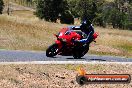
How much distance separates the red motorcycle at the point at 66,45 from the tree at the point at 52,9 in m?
67.0

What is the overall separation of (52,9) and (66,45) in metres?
69.1

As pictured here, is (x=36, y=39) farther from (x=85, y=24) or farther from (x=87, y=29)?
(x=85, y=24)

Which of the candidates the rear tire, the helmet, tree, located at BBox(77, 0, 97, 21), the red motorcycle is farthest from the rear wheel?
tree, located at BBox(77, 0, 97, 21)

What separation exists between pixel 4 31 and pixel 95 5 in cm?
7904

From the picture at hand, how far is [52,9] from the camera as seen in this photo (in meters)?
88.1

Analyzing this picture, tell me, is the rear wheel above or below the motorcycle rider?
below

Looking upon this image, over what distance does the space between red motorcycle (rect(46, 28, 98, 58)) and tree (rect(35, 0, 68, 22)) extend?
2639 inches

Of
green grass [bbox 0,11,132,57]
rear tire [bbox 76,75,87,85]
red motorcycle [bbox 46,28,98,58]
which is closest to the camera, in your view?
rear tire [bbox 76,75,87,85]

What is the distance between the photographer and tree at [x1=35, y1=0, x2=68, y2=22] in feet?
288

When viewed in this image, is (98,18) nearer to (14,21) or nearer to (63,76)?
(14,21)

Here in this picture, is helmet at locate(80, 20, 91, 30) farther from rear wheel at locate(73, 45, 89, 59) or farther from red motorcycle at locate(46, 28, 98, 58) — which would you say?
rear wheel at locate(73, 45, 89, 59)

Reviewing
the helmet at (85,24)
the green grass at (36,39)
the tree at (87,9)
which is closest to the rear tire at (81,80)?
→ the helmet at (85,24)

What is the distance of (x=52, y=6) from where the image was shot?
292 feet

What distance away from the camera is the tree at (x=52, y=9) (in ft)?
288
